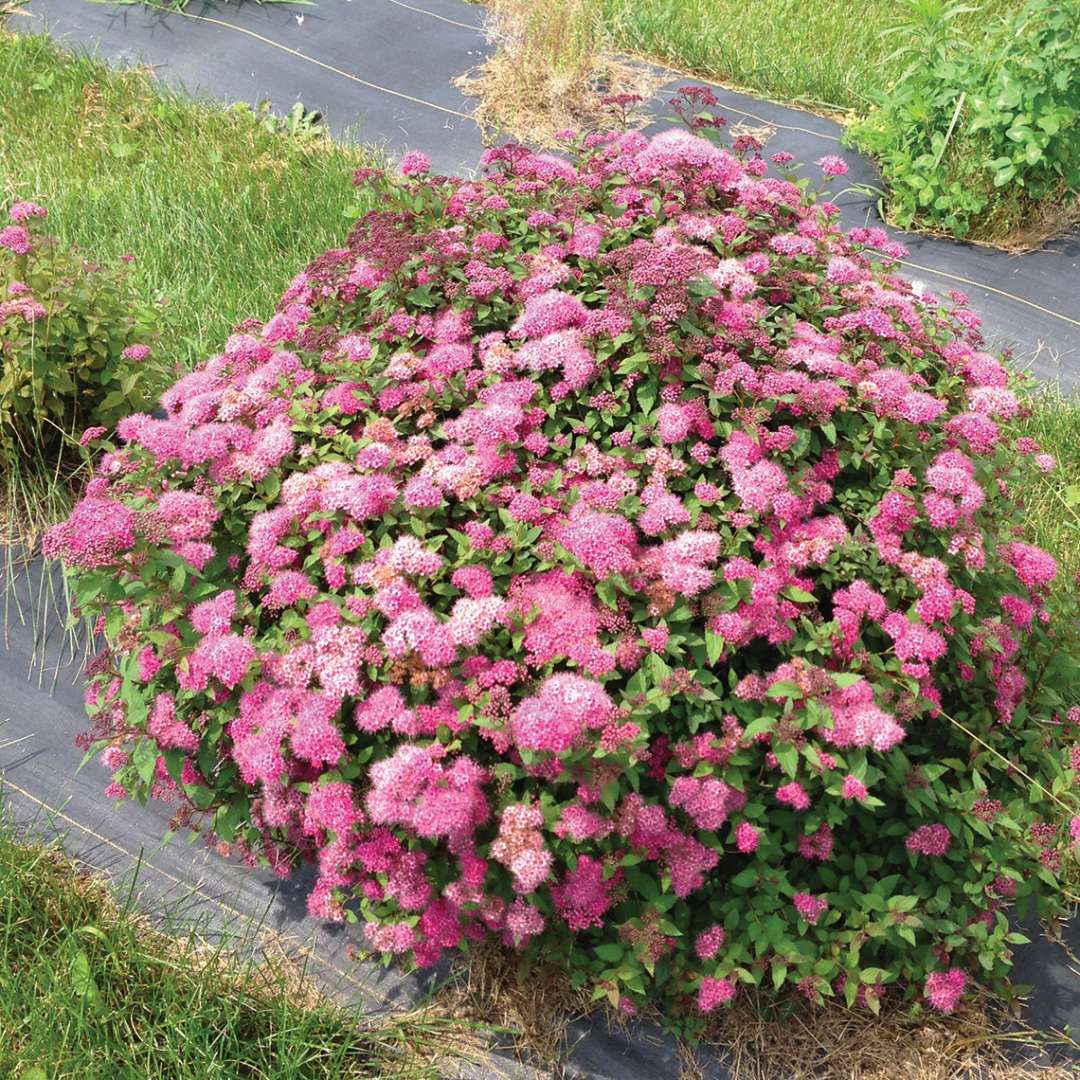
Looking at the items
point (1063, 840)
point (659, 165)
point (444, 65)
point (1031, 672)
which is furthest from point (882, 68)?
point (1063, 840)

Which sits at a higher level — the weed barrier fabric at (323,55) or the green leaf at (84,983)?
the weed barrier fabric at (323,55)

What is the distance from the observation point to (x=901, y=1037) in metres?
2.15

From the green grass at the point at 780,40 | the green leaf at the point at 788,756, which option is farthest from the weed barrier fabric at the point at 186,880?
the green grass at the point at 780,40

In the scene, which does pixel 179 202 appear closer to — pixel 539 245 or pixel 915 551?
pixel 539 245

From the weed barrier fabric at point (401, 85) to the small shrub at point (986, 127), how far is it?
18cm

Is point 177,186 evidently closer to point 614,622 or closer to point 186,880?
point 186,880

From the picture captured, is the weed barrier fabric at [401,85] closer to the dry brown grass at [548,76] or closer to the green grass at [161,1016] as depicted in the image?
the dry brown grass at [548,76]

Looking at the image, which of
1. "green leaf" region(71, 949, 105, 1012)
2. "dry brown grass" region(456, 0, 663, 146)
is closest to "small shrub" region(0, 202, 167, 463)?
"green leaf" region(71, 949, 105, 1012)

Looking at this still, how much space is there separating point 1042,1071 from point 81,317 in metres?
3.28

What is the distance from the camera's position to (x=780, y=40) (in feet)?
20.5

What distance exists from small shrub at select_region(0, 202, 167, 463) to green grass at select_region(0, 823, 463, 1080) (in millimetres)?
1483

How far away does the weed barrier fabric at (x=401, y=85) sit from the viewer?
4.46 m

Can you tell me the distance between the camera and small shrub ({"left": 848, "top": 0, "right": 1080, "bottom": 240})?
4469 millimetres

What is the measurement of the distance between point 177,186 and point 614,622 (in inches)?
149
